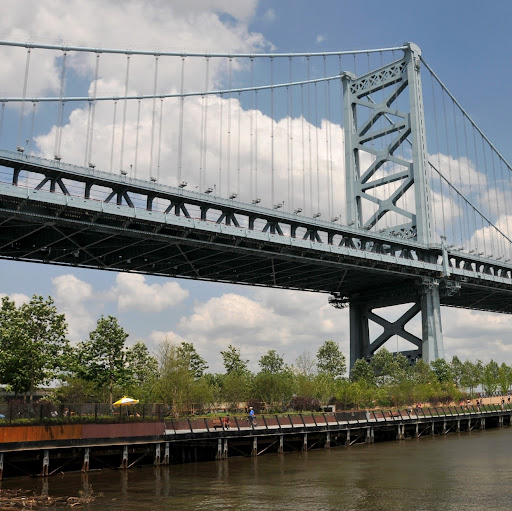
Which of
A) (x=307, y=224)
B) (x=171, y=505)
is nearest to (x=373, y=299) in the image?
(x=307, y=224)

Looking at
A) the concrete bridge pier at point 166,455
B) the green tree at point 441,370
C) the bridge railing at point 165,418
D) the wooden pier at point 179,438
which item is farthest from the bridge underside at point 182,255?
the concrete bridge pier at point 166,455

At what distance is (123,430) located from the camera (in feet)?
119

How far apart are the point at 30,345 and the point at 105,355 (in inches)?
462

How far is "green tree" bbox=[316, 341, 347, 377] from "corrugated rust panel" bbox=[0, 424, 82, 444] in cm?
7232

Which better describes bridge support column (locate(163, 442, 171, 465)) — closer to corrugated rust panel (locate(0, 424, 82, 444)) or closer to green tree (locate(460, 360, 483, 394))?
corrugated rust panel (locate(0, 424, 82, 444))

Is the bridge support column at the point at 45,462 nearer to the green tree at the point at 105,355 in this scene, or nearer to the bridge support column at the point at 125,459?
the bridge support column at the point at 125,459

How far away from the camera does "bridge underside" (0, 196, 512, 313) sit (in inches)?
1994

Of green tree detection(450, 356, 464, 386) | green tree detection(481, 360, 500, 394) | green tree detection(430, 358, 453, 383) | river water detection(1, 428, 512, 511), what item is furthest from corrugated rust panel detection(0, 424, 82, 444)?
green tree detection(481, 360, 500, 394)

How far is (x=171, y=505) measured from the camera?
84.7 ft

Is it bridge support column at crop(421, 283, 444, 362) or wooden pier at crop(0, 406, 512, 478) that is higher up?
bridge support column at crop(421, 283, 444, 362)

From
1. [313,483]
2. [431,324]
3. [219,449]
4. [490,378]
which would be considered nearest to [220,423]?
[219,449]

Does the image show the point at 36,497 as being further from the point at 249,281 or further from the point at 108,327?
the point at 249,281

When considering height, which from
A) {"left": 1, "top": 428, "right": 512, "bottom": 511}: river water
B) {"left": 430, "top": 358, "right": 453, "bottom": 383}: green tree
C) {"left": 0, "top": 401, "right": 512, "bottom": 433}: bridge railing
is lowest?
{"left": 1, "top": 428, "right": 512, "bottom": 511}: river water

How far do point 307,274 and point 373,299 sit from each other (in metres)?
12.0
